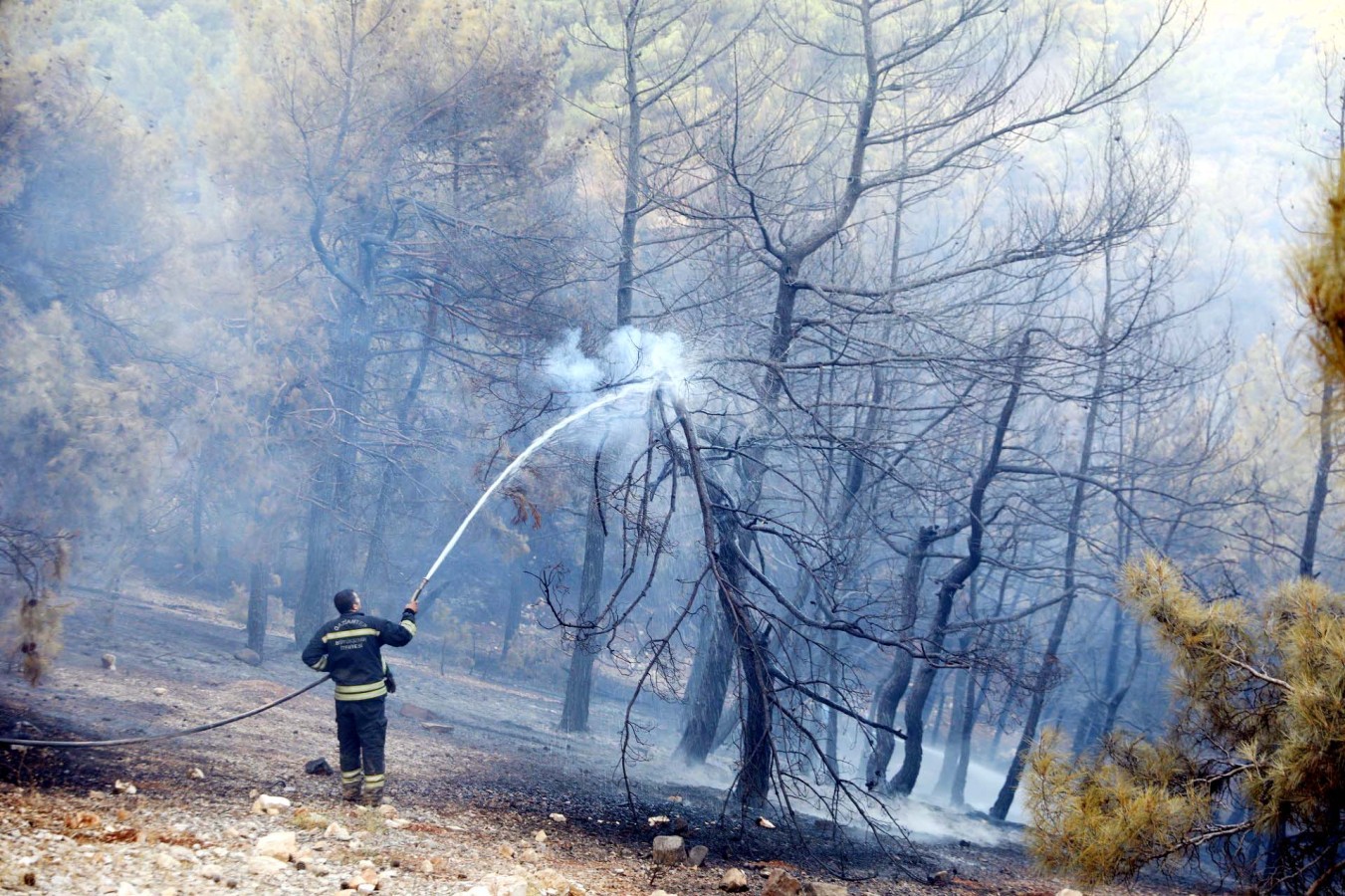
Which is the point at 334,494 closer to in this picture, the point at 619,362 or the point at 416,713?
the point at 416,713

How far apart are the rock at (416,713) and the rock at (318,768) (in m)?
5.46

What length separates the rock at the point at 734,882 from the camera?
6.77 meters

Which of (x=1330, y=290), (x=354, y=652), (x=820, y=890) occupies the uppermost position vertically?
(x=1330, y=290)

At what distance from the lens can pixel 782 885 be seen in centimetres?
663

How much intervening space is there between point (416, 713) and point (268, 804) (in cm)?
757

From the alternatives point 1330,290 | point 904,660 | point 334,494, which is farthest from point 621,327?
point 1330,290

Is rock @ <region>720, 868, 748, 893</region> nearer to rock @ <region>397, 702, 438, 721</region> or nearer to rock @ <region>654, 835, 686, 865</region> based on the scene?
rock @ <region>654, 835, 686, 865</region>

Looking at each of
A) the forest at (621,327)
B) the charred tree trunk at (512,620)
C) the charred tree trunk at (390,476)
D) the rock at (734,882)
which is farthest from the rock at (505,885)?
the charred tree trunk at (512,620)

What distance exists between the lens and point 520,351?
15.4 metres

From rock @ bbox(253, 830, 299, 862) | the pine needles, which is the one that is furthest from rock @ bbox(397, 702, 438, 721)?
the pine needles

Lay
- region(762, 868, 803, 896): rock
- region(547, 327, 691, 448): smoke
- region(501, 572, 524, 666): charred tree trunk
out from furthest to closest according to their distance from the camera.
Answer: region(501, 572, 524, 666): charred tree trunk < region(547, 327, 691, 448): smoke < region(762, 868, 803, 896): rock

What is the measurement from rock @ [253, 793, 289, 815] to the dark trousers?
697 mm

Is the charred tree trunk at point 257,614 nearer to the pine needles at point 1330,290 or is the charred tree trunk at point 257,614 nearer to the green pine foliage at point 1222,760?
the green pine foliage at point 1222,760

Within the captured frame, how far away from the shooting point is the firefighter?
7941 mm
